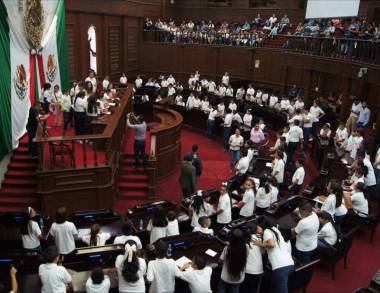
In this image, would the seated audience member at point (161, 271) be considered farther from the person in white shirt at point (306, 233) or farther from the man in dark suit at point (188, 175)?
the man in dark suit at point (188, 175)

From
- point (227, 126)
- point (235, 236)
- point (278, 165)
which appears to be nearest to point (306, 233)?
point (235, 236)

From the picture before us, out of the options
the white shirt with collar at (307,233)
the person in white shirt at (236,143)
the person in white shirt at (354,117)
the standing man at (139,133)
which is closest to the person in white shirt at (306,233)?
the white shirt with collar at (307,233)

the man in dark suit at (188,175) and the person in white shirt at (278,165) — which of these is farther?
the person in white shirt at (278,165)

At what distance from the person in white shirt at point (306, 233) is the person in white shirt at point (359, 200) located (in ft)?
7.09

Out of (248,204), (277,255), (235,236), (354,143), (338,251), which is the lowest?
(338,251)

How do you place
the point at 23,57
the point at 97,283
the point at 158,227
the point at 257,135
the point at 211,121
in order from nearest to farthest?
the point at 97,283 → the point at 158,227 → the point at 23,57 → the point at 257,135 → the point at 211,121

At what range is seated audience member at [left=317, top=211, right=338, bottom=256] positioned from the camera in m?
6.53

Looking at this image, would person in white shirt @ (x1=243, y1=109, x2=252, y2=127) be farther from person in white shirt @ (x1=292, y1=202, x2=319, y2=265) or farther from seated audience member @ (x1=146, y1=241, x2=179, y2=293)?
seated audience member @ (x1=146, y1=241, x2=179, y2=293)

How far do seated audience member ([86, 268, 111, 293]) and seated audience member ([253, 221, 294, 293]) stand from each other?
2.08 metres

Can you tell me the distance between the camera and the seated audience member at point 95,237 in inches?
245

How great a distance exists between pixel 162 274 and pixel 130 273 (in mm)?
486

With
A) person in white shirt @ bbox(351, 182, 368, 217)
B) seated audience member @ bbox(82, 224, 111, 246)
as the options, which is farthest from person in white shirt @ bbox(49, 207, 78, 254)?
person in white shirt @ bbox(351, 182, 368, 217)

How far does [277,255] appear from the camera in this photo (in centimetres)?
534

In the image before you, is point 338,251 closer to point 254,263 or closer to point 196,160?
point 254,263
